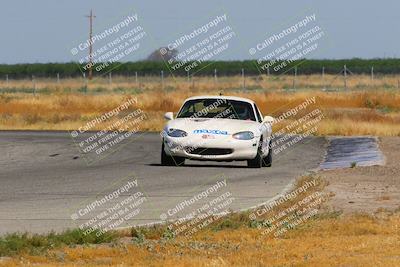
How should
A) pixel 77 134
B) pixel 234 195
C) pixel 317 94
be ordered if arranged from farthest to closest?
pixel 317 94
pixel 77 134
pixel 234 195

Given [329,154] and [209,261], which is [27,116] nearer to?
[329,154]

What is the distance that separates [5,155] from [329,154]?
8110mm

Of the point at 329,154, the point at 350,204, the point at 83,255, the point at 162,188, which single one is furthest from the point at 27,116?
the point at 83,255

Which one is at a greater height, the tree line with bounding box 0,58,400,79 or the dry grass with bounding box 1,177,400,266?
the dry grass with bounding box 1,177,400,266

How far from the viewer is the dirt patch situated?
17.2 m

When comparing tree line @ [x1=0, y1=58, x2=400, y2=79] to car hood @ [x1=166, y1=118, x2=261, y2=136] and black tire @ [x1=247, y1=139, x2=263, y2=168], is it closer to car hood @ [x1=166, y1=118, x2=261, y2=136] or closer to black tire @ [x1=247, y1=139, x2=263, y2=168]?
black tire @ [x1=247, y1=139, x2=263, y2=168]

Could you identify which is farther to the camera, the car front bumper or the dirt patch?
the car front bumper

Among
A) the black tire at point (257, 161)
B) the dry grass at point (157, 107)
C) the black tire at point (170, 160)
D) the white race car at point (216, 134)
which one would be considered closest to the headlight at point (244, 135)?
the white race car at point (216, 134)

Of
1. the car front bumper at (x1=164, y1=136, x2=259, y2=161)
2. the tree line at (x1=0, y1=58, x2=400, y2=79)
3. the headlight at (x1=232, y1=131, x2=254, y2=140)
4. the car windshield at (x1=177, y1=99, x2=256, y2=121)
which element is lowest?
the tree line at (x1=0, y1=58, x2=400, y2=79)

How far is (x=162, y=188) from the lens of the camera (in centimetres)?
2041

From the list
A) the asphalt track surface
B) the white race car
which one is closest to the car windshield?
the white race car

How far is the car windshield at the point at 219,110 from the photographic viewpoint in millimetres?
25438

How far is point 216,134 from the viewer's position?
24344 mm

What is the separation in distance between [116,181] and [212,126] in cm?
306
